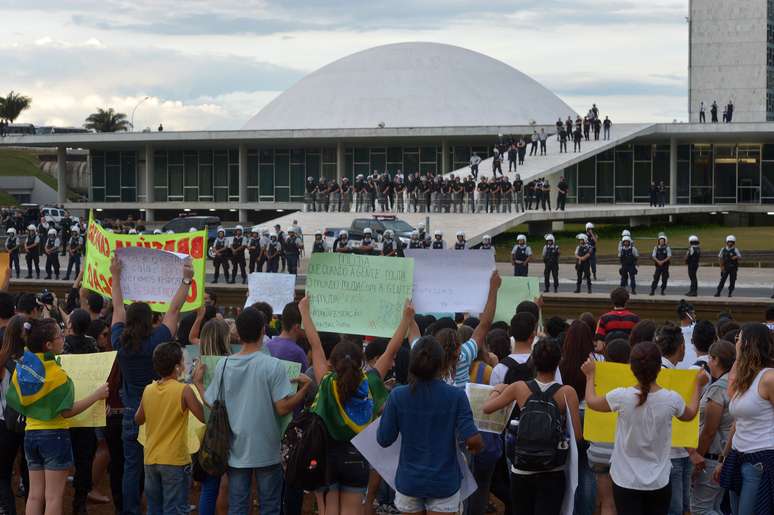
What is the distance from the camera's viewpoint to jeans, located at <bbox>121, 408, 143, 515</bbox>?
26.6 feet

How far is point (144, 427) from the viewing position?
7.77m

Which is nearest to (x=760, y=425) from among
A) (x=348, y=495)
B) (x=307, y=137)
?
(x=348, y=495)

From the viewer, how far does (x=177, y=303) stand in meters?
8.42

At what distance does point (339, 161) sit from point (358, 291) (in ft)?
170

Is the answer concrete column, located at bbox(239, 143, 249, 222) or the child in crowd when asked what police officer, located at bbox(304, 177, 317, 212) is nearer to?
concrete column, located at bbox(239, 143, 249, 222)

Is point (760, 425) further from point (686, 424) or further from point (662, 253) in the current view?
point (662, 253)

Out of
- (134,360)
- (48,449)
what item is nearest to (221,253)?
(134,360)

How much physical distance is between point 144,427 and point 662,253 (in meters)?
18.8

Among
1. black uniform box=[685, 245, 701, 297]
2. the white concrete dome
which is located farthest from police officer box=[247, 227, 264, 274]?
the white concrete dome

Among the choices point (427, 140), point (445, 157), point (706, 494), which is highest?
point (427, 140)

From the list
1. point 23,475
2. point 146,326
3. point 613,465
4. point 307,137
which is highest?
point 307,137

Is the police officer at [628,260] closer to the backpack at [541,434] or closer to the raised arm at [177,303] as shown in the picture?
the raised arm at [177,303]

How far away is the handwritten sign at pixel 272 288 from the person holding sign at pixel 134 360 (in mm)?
2618

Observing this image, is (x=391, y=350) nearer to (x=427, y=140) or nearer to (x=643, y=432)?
(x=643, y=432)
